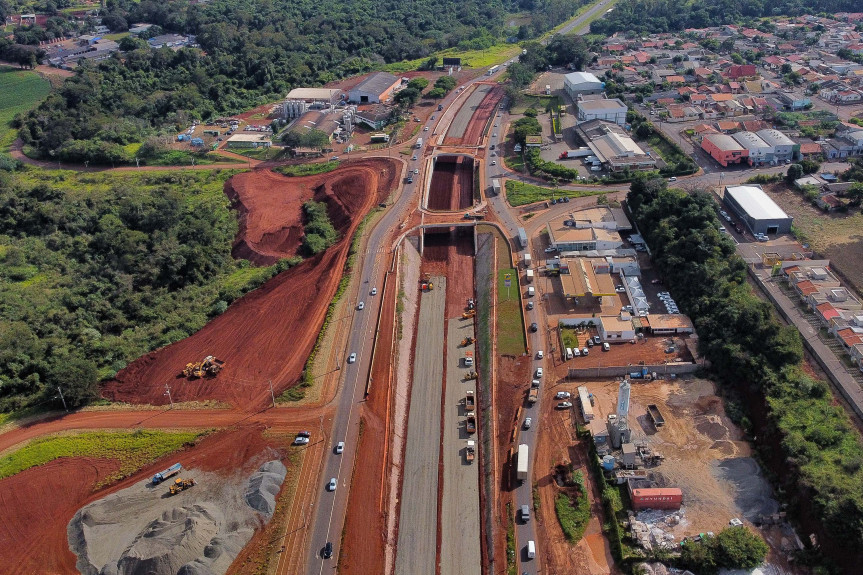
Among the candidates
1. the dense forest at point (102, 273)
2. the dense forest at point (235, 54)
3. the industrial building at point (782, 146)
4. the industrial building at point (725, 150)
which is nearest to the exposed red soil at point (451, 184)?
the dense forest at point (102, 273)

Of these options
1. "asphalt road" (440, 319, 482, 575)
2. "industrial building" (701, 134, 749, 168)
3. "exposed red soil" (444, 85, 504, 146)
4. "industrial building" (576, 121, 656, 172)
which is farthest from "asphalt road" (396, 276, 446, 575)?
"industrial building" (701, 134, 749, 168)

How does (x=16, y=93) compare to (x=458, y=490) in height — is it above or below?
above

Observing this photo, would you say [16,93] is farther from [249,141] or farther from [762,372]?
[762,372]

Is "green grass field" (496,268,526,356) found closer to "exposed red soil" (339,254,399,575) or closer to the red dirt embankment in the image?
"exposed red soil" (339,254,399,575)

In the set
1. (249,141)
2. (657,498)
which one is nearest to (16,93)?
(249,141)

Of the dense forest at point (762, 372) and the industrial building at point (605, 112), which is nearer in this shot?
the dense forest at point (762, 372)

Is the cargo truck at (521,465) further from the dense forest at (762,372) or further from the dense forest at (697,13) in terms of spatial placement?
the dense forest at (697,13)
